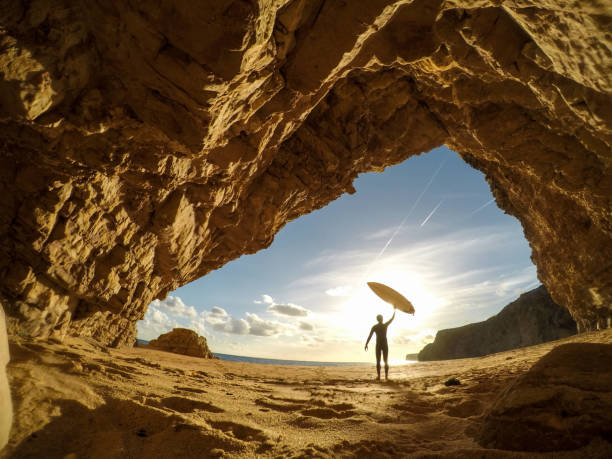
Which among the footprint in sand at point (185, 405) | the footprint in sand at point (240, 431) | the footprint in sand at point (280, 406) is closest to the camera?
the footprint in sand at point (240, 431)

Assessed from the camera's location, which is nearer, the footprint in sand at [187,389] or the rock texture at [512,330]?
the footprint in sand at [187,389]

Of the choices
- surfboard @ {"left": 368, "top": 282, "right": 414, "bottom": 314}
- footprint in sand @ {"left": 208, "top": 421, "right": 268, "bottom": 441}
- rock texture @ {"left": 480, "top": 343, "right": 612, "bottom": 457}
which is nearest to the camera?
rock texture @ {"left": 480, "top": 343, "right": 612, "bottom": 457}

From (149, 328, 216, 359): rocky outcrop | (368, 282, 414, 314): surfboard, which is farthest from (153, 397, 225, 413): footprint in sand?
(149, 328, 216, 359): rocky outcrop

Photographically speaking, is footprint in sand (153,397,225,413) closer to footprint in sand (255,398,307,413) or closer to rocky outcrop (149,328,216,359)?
footprint in sand (255,398,307,413)

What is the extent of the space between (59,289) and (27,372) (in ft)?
→ 10.4

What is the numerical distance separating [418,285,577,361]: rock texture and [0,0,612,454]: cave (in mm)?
30885

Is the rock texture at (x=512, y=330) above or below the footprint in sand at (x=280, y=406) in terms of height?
below

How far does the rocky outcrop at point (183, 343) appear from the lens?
13.7m

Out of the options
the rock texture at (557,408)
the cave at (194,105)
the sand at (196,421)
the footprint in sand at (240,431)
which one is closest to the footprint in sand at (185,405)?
the sand at (196,421)

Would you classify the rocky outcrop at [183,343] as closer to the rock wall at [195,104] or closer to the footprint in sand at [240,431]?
the rock wall at [195,104]

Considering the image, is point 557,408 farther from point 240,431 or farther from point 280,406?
point 280,406

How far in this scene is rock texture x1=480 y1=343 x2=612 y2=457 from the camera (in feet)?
6.54

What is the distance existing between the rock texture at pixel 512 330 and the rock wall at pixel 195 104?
30496mm

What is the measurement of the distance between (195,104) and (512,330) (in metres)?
47.0
